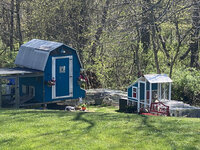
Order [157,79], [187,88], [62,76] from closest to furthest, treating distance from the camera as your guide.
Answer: [157,79], [62,76], [187,88]

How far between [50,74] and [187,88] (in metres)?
8.72

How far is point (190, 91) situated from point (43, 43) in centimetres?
939

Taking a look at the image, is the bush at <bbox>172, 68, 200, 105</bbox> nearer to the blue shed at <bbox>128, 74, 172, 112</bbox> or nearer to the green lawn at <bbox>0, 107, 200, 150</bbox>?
the blue shed at <bbox>128, 74, 172, 112</bbox>

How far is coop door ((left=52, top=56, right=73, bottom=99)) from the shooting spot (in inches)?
723

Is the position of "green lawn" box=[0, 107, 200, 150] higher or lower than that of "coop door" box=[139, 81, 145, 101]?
lower

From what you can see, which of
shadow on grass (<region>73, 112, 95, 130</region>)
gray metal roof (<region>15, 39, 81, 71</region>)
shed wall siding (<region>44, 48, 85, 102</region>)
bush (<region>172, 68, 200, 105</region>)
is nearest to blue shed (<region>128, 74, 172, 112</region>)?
bush (<region>172, 68, 200, 105</region>)

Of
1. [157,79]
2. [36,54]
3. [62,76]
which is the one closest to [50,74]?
[62,76]

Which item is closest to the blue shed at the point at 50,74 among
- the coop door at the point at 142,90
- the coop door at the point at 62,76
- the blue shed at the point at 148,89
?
the coop door at the point at 62,76

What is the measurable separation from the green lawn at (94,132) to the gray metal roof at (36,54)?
603 centimetres

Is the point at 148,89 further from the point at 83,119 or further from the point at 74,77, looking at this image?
the point at 83,119

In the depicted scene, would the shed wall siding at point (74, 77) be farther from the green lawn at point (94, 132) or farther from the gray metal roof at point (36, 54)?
the green lawn at point (94, 132)

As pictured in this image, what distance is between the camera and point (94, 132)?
396 inches

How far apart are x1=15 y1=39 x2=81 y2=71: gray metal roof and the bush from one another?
8.17m

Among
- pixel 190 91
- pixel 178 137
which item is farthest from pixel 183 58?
pixel 178 137
